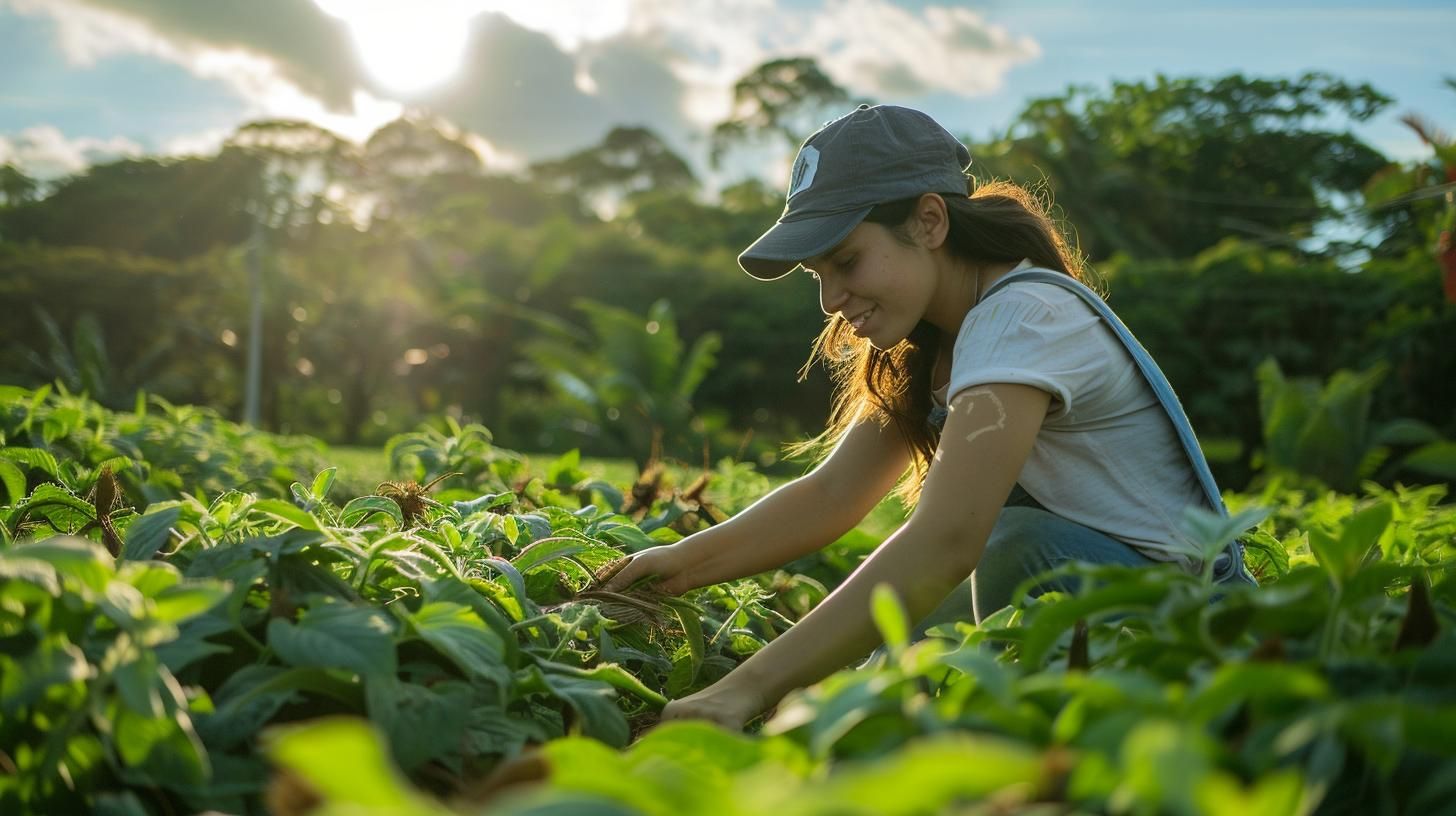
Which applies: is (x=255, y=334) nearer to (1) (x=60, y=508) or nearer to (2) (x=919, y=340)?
(2) (x=919, y=340)

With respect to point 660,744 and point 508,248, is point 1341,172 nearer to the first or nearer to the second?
point 508,248

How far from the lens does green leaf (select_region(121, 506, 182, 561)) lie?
107 cm

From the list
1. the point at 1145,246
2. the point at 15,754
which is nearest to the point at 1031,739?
the point at 15,754

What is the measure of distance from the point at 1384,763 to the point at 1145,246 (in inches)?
1065

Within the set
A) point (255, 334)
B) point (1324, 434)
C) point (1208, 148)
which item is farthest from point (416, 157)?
point (1324, 434)

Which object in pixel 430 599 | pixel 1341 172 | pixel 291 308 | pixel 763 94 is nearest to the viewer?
pixel 430 599

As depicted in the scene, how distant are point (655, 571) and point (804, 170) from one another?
77 centimetres

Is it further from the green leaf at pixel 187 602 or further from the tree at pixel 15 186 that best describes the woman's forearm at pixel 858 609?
the tree at pixel 15 186

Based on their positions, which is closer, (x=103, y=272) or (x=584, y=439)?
(x=584, y=439)

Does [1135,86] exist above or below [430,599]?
above

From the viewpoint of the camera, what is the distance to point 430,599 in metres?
1.14

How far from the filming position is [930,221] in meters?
1.98

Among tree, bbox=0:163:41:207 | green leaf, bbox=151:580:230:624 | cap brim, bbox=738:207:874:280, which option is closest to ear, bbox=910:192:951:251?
cap brim, bbox=738:207:874:280

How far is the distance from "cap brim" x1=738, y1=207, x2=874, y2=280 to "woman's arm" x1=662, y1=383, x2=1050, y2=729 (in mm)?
402
